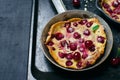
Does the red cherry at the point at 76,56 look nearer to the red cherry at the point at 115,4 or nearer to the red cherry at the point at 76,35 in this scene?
the red cherry at the point at 76,35

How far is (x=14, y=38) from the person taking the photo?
55.6 inches

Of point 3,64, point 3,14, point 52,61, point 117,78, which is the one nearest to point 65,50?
point 52,61

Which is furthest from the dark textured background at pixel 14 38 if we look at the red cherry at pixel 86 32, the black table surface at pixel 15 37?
the red cherry at pixel 86 32

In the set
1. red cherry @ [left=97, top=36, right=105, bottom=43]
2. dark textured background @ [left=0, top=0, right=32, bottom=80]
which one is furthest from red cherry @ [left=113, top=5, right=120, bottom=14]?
dark textured background @ [left=0, top=0, right=32, bottom=80]

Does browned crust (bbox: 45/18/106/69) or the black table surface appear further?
the black table surface

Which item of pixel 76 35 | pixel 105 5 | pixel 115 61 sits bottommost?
pixel 115 61

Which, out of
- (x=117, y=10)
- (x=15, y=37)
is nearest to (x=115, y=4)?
(x=117, y=10)

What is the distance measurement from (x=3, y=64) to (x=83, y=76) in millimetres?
395

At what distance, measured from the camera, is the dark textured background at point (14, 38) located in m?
1.33

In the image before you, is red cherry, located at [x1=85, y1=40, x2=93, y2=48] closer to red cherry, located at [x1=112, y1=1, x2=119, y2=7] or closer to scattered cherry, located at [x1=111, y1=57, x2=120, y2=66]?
scattered cherry, located at [x1=111, y1=57, x2=120, y2=66]

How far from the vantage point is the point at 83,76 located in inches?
44.9

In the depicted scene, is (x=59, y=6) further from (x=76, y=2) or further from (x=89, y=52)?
(x=89, y=52)

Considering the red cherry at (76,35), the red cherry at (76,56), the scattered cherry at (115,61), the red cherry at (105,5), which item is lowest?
the scattered cherry at (115,61)

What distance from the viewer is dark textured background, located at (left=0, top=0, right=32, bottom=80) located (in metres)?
1.33
